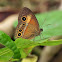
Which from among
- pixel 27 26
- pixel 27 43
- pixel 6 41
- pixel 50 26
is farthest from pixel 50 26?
pixel 6 41

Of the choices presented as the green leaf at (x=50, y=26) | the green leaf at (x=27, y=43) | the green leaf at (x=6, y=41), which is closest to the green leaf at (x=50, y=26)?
the green leaf at (x=50, y=26)

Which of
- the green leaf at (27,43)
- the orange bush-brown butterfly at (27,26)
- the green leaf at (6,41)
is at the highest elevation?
the orange bush-brown butterfly at (27,26)

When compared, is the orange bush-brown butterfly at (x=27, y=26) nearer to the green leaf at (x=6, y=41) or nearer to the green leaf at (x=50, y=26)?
the green leaf at (x=50, y=26)

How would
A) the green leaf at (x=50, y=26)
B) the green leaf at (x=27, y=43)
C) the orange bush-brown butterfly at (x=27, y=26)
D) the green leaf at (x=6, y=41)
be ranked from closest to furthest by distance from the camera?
the green leaf at (x=6, y=41), the green leaf at (x=27, y=43), the orange bush-brown butterfly at (x=27, y=26), the green leaf at (x=50, y=26)

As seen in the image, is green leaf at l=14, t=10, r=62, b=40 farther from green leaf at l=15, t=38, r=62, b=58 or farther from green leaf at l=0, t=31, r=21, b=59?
green leaf at l=0, t=31, r=21, b=59

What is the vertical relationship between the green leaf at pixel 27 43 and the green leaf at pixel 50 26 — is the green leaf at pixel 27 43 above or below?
below

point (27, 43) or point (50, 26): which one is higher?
point (50, 26)

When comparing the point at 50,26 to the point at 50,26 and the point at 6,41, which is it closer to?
the point at 50,26

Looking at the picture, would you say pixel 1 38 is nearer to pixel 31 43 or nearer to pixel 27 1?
pixel 31 43

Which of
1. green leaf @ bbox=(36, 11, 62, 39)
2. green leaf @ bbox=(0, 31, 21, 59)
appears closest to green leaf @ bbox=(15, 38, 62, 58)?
green leaf @ bbox=(0, 31, 21, 59)

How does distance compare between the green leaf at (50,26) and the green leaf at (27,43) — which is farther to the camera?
the green leaf at (50,26)
